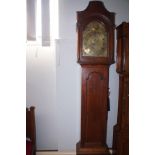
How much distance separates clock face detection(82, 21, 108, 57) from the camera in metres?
2.98

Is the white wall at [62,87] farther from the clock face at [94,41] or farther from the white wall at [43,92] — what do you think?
the clock face at [94,41]

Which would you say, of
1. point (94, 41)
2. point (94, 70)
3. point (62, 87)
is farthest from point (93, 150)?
point (94, 41)

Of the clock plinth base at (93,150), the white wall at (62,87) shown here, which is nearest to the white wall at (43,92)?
the white wall at (62,87)

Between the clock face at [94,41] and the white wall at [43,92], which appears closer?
the clock face at [94,41]

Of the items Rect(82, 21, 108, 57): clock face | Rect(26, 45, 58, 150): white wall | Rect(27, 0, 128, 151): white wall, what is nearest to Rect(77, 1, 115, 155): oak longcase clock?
Rect(82, 21, 108, 57): clock face

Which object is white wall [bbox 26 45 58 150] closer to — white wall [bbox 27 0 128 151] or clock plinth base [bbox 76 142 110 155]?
white wall [bbox 27 0 128 151]

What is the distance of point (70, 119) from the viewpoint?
10.4 feet

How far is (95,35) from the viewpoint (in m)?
2.99

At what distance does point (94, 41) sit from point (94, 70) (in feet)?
1.22

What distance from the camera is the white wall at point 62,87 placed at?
313 centimetres

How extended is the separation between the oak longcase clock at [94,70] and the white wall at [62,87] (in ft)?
0.60

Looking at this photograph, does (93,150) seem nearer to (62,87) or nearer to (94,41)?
(62,87)
